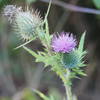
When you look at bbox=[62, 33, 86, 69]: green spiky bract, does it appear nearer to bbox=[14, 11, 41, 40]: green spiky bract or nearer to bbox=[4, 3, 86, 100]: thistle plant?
bbox=[4, 3, 86, 100]: thistle plant

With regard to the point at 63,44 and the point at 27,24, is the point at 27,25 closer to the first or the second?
the point at 27,24

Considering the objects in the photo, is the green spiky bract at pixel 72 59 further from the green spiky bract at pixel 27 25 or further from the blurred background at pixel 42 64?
the blurred background at pixel 42 64

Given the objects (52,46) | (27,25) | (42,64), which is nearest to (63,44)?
(52,46)

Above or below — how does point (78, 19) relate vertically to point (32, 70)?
above

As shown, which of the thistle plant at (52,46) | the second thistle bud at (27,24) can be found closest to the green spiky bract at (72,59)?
the thistle plant at (52,46)

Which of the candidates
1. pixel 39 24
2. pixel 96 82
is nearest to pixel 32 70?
pixel 96 82

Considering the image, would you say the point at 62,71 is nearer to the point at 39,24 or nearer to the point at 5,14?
the point at 39,24
